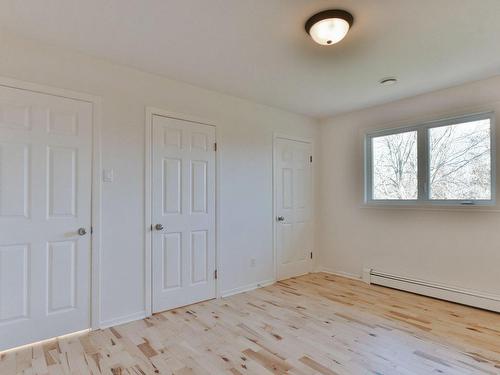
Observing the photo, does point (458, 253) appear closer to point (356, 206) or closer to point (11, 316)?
point (356, 206)

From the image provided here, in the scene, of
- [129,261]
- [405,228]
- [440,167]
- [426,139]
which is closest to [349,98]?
[426,139]

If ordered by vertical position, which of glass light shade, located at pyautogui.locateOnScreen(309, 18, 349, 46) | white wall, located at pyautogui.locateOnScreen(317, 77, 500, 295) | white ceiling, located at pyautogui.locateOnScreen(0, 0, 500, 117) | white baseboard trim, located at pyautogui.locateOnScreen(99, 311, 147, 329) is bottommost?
white baseboard trim, located at pyautogui.locateOnScreen(99, 311, 147, 329)

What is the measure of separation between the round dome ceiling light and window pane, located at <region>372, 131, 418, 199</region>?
221 cm

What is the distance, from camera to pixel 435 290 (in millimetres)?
3338

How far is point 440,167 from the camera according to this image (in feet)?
11.2

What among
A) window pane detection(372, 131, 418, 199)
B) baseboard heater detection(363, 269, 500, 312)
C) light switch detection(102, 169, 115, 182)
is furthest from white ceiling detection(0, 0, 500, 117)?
baseboard heater detection(363, 269, 500, 312)

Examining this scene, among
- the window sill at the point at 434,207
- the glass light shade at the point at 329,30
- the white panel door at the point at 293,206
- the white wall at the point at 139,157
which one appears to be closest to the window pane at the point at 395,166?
the window sill at the point at 434,207

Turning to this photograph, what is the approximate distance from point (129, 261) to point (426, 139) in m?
3.62

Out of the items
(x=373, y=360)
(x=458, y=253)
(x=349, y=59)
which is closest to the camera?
(x=373, y=360)

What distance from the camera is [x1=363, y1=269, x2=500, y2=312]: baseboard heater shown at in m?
2.98

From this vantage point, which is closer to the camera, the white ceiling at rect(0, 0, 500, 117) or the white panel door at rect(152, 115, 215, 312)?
the white ceiling at rect(0, 0, 500, 117)

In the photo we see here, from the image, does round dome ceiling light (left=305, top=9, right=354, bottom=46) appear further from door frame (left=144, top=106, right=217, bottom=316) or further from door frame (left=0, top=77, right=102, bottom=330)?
door frame (left=0, top=77, right=102, bottom=330)

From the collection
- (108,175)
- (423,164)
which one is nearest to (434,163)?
(423,164)

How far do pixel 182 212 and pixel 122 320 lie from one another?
1153 mm
